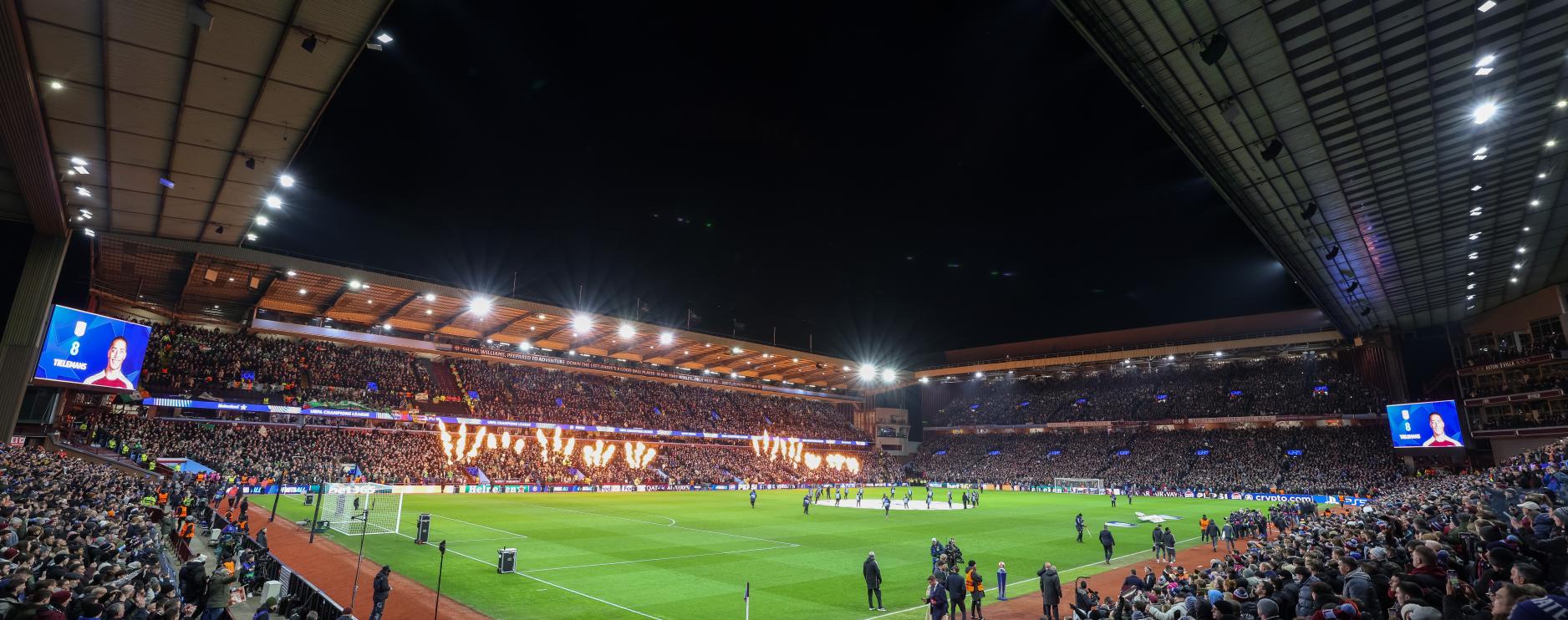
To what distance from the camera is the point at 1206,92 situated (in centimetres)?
1706

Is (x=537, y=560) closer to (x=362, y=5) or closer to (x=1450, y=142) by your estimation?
(x=362, y=5)

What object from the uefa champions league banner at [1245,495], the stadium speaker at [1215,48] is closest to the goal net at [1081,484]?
the uefa champions league banner at [1245,495]

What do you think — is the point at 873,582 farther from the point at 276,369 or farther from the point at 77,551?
the point at 276,369

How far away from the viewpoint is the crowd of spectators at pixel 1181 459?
5072 centimetres

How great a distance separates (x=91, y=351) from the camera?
2586cm

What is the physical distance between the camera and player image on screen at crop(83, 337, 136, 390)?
87.4ft

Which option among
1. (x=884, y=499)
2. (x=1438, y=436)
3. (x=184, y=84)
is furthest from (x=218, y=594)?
(x=1438, y=436)

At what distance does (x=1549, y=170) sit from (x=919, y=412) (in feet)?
233

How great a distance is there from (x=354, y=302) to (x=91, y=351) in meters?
19.3

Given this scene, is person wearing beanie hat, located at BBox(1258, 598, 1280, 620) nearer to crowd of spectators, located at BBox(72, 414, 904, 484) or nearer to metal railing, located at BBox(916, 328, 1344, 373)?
crowd of spectators, located at BBox(72, 414, 904, 484)

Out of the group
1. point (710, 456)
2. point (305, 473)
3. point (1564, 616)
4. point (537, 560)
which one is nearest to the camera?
point (1564, 616)

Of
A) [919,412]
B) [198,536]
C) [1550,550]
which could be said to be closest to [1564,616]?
[1550,550]

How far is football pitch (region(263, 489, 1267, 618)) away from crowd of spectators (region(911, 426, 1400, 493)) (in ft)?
57.4

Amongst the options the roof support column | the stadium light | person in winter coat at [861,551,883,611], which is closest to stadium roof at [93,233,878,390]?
the roof support column
